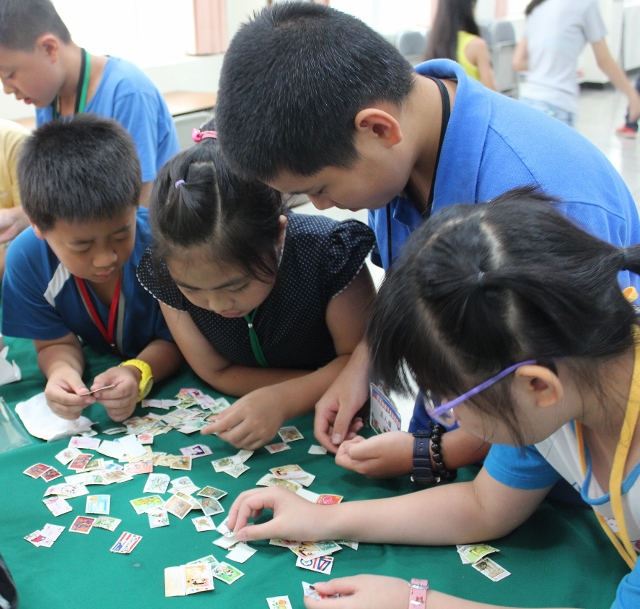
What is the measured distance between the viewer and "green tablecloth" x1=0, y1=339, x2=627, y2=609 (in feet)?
3.27

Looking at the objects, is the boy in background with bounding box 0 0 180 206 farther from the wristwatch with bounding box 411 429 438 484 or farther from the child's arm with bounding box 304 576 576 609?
the child's arm with bounding box 304 576 576 609

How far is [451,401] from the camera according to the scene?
2.68 feet

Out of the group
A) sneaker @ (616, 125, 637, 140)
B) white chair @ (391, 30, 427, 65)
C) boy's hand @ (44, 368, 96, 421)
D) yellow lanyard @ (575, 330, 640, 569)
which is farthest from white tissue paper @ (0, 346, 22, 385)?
sneaker @ (616, 125, 637, 140)

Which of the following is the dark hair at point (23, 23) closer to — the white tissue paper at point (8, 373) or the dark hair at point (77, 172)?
the dark hair at point (77, 172)

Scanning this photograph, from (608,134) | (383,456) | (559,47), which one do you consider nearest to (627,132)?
(608,134)

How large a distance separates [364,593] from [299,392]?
548 mm

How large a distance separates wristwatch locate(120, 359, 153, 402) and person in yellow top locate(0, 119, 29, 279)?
0.84m

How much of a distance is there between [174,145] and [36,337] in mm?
1132

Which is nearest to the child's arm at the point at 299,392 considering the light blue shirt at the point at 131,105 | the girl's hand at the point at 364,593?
the girl's hand at the point at 364,593

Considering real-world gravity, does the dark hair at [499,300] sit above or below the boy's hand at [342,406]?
above

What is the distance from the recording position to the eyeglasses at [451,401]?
0.77 m

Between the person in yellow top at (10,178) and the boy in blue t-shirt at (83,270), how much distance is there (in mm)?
462

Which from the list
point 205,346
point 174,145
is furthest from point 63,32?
point 205,346

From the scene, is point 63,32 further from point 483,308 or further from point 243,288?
point 483,308
